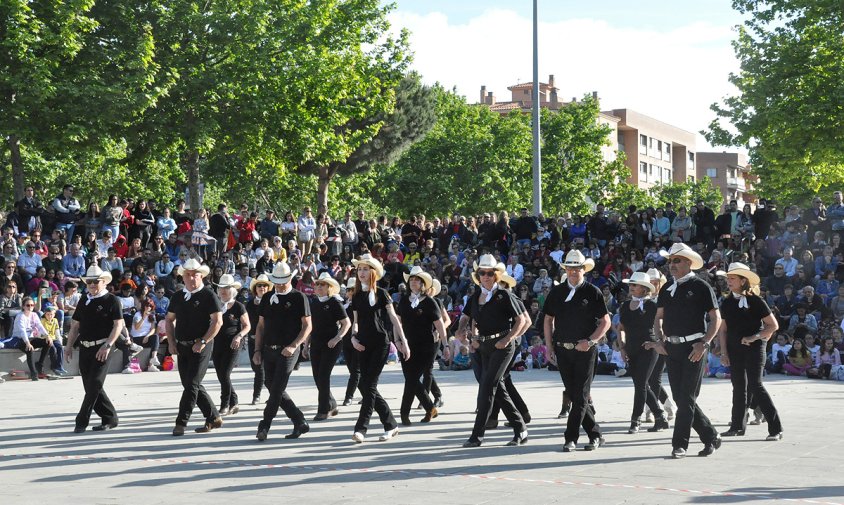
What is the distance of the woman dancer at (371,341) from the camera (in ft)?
36.6

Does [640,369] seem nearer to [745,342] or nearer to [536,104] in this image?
[745,342]

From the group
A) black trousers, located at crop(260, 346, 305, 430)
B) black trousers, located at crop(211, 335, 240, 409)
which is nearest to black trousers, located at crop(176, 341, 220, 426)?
black trousers, located at crop(260, 346, 305, 430)

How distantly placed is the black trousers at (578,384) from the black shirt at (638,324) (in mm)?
1401

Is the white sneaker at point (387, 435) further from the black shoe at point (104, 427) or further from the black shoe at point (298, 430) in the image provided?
the black shoe at point (104, 427)

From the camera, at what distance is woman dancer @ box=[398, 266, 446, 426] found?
1243 centimetres

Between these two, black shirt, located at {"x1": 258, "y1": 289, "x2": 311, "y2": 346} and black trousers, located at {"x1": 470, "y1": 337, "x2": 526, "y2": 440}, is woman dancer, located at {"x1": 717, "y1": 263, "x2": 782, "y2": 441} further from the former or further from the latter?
black shirt, located at {"x1": 258, "y1": 289, "x2": 311, "y2": 346}

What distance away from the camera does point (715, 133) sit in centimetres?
3328

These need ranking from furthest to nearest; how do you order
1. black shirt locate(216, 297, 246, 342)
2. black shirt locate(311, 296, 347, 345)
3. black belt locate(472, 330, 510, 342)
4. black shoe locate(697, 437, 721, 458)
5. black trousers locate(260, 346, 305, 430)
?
black shirt locate(216, 297, 246, 342)
black shirt locate(311, 296, 347, 345)
black trousers locate(260, 346, 305, 430)
black belt locate(472, 330, 510, 342)
black shoe locate(697, 437, 721, 458)

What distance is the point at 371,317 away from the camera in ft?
38.2

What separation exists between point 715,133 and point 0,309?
21936 millimetres

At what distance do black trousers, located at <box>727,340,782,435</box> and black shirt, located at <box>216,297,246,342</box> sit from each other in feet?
19.7

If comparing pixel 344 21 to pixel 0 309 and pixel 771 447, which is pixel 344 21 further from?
pixel 771 447

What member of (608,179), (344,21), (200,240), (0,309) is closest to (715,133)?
(344,21)

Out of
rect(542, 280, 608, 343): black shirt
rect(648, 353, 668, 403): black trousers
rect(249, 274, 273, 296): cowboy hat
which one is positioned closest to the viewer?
rect(542, 280, 608, 343): black shirt
